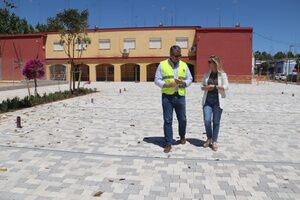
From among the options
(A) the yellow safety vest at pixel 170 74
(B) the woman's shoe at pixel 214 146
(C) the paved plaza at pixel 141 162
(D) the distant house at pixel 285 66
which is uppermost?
(D) the distant house at pixel 285 66

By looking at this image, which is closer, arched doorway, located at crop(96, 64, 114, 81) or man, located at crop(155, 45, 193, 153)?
man, located at crop(155, 45, 193, 153)

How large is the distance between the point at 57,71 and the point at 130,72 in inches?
341

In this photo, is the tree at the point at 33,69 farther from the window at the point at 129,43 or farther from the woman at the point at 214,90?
the window at the point at 129,43

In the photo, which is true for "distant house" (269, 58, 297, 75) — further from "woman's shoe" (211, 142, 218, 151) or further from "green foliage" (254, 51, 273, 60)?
"woman's shoe" (211, 142, 218, 151)

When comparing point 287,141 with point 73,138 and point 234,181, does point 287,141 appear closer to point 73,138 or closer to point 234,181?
point 234,181

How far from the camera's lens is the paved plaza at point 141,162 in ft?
15.2

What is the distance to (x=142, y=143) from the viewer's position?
24.2ft

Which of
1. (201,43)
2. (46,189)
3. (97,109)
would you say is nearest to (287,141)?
(46,189)

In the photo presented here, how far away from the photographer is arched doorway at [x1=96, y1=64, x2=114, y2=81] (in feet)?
144

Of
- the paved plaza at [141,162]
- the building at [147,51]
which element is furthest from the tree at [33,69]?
the building at [147,51]

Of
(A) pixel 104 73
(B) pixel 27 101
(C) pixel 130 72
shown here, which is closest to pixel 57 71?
(A) pixel 104 73

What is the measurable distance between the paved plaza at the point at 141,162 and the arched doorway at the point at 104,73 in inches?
1342

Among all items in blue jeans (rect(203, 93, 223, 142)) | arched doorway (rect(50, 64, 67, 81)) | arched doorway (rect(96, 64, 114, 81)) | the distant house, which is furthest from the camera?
the distant house

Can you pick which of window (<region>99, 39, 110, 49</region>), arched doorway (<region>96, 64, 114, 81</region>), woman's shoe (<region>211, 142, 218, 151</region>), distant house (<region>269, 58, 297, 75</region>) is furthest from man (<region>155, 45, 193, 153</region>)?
distant house (<region>269, 58, 297, 75</region>)
